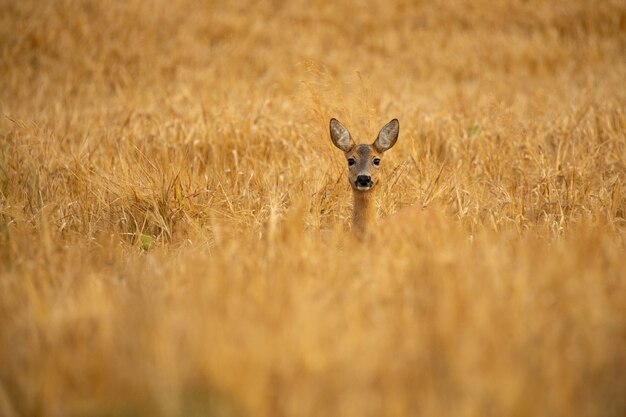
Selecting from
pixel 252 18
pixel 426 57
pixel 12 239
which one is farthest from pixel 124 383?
pixel 252 18

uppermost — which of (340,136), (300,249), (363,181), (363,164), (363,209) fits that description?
(340,136)

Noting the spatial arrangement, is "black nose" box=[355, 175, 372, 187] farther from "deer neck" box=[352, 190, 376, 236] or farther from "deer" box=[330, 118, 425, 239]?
"deer neck" box=[352, 190, 376, 236]

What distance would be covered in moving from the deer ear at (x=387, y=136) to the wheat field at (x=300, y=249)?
0.52 meters

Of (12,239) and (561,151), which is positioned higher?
(561,151)

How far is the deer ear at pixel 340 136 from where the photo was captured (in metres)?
5.85

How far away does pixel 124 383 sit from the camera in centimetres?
254

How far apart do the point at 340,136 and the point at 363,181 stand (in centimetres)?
63

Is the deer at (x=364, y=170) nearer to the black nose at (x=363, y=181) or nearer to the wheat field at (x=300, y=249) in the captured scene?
the black nose at (x=363, y=181)

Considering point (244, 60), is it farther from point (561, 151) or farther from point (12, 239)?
point (12, 239)

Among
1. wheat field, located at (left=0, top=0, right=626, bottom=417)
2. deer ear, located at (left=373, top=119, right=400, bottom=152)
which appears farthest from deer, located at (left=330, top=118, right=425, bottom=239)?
wheat field, located at (left=0, top=0, right=626, bottom=417)

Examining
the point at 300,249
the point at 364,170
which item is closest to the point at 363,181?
the point at 364,170

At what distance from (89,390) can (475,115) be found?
7723 millimetres

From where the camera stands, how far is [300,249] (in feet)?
12.5

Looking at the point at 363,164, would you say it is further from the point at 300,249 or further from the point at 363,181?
the point at 300,249
